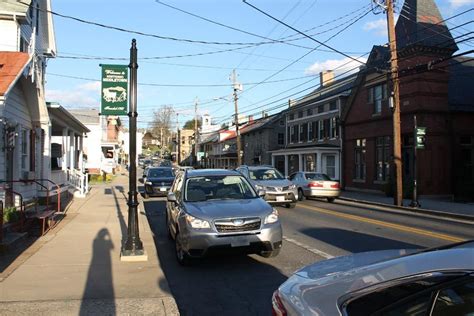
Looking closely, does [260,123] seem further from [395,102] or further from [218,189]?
[218,189]

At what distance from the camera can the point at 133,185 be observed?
9031 mm

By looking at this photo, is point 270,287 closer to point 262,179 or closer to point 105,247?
point 105,247

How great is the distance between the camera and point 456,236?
40.6 feet

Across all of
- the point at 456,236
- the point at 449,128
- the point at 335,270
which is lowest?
the point at 456,236

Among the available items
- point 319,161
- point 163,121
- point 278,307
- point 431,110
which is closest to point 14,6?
point 278,307

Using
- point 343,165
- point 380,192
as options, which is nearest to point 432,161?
point 380,192

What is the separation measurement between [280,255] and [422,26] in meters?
23.0

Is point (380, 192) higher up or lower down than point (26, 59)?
lower down

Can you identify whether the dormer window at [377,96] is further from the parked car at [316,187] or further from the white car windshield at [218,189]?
the white car windshield at [218,189]

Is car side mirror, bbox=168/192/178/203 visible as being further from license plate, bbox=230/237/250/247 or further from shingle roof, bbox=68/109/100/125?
shingle roof, bbox=68/109/100/125

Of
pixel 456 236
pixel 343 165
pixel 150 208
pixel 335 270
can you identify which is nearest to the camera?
pixel 335 270

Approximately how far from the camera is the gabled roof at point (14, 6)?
16.2 m

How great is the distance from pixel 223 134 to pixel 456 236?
70542mm

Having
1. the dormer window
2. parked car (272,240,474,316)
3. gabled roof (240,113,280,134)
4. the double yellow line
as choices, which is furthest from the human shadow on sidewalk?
gabled roof (240,113,280,134)
